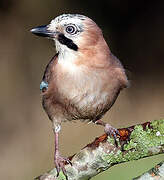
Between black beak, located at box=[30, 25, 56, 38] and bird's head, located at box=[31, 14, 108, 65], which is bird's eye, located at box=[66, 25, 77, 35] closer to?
bird's head, located at box=[31, 14, 108, 65]

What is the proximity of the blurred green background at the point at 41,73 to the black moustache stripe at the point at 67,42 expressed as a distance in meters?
3.64

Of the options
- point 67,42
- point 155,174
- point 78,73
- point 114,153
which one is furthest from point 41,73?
point 155,174

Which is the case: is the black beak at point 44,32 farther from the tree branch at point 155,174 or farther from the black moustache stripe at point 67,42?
the tree branch at point 155,174

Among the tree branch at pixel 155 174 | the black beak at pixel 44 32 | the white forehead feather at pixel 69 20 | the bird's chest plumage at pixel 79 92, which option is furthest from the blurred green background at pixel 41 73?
the tree branch at pixel 155 174

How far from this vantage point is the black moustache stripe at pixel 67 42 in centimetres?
373

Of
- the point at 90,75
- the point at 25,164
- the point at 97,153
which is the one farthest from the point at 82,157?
the point at 25,164

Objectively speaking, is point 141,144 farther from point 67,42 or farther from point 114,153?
point 67,42

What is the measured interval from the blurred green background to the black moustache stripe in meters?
3.64

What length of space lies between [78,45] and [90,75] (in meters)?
0.26

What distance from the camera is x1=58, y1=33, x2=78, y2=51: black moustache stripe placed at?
373 centimetres

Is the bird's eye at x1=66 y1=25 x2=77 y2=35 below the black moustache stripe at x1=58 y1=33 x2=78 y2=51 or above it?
above

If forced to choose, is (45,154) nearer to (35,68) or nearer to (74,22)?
(35,68)

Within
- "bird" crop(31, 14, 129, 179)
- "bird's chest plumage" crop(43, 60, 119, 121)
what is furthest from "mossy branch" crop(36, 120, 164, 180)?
"bird's chest plumage" crop(43, 60, 119, 121)

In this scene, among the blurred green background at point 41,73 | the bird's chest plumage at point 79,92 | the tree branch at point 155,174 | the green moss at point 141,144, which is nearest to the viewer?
the tree branch at point 155,174
